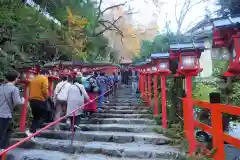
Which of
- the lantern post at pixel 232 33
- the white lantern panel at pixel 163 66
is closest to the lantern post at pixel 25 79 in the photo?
the white lantern panel at pixel 163 66

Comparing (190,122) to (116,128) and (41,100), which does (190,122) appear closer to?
(116,128)

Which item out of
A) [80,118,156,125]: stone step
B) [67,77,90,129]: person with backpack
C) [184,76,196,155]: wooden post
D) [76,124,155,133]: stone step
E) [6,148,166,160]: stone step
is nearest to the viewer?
[184,76,196,155]: wooden post

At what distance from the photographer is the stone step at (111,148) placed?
580cm

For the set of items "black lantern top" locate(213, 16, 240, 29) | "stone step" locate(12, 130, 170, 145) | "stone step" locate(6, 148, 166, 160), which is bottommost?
"stone step" locate(6, 148, 166, 160)

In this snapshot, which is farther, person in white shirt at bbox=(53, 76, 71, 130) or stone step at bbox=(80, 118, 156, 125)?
stone step at bbox=(80, 118, 156, 125)

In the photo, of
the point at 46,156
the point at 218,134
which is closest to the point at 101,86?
the point at 46,156

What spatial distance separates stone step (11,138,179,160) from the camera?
5.80m

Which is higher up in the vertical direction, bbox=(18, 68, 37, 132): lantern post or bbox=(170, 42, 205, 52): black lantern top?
bbox=(170, 42, 205, 52): black lantern top

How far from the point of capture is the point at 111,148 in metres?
6.15

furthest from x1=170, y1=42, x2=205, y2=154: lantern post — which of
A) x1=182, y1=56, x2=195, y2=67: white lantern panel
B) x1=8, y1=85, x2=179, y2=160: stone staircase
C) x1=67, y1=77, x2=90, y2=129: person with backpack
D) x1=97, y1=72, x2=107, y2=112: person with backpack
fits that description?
x1=97, y1=72, x2=107, y2=112: person with backpack

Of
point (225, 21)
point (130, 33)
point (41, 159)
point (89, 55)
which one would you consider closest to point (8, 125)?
point (41, 159)

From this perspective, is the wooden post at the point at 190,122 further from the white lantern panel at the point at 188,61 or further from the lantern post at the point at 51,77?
the lantern post at the point at 51,77

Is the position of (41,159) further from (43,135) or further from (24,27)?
(24,27)

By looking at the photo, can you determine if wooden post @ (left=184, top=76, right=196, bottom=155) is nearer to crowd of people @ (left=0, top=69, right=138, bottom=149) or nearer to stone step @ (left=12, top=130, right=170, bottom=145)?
stone step @ (left=12, top=130, right=170, bottom=145)
